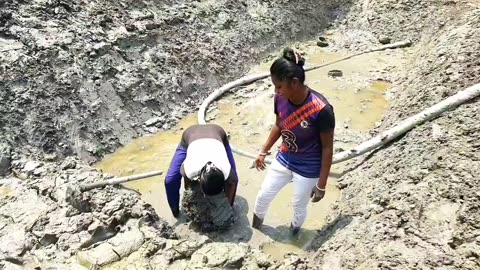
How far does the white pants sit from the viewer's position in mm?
4141

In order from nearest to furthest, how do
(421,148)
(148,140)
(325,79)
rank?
(421,148) < (148,140) < (325,79)

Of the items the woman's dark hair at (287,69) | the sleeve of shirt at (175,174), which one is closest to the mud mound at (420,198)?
the woman's dark hair at (287,69)

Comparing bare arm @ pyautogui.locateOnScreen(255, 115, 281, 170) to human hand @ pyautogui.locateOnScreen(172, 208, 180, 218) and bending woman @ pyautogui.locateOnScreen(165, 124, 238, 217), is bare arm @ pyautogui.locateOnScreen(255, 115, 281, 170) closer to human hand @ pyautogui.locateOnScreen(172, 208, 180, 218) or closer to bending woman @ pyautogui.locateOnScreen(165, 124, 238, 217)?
bending woman @ pyautogui.locateOnScreen(165, 124, 238, 217)

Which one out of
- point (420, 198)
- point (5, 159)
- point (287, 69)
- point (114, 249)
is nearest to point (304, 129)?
point (287, 69)

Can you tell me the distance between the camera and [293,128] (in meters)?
3.90

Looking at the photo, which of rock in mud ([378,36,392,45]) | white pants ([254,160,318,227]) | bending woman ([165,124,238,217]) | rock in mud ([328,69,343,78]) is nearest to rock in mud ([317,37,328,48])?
rock in mud ([378,36,392,45])

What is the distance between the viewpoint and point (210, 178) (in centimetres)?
412

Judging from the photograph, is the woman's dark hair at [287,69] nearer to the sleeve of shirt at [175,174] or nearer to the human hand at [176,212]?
the sleeve of shirt at [175,174]

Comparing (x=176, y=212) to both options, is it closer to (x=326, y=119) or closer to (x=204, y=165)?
(x=204, y=165)

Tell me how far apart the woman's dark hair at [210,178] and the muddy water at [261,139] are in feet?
2.47

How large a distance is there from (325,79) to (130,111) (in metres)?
3.28

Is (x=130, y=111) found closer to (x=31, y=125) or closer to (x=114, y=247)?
(x=31, y=125)

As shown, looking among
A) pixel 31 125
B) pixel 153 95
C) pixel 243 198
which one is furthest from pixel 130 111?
pixel 243 198

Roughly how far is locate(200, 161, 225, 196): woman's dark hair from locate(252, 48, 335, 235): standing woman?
45 centimetres
